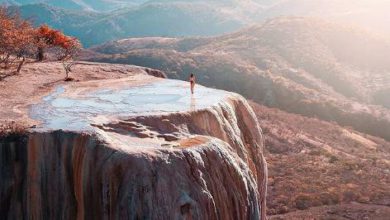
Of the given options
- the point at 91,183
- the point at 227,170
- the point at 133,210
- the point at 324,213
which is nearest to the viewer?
the point at 133,210

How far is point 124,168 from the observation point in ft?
45.4

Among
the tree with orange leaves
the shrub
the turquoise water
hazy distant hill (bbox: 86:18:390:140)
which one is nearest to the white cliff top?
the turquoise water

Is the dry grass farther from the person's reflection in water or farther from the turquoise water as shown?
the person's reflection in water

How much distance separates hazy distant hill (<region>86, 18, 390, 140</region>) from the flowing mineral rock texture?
168 feet

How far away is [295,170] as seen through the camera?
38969 mm

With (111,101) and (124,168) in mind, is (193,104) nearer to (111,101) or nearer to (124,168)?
(111,101)

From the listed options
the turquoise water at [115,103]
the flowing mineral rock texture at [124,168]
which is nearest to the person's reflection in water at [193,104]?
the turquoise water at [115,103]

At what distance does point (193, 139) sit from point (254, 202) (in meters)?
2.58

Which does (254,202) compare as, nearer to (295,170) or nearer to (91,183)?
(91,183)

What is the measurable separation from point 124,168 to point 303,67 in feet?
258

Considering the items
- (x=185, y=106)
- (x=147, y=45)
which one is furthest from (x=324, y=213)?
(x=147, y=45)

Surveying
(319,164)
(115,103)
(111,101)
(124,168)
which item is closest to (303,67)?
(319,164)

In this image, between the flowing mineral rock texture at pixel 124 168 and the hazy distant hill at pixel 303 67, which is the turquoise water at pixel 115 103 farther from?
the hazy distant hill at pixel 303 67

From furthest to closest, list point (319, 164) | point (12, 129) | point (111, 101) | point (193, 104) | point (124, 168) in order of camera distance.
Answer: point (319, 164) → point (111, 101) → point (193, 104) → point (12, 129) → point (124, 168)
